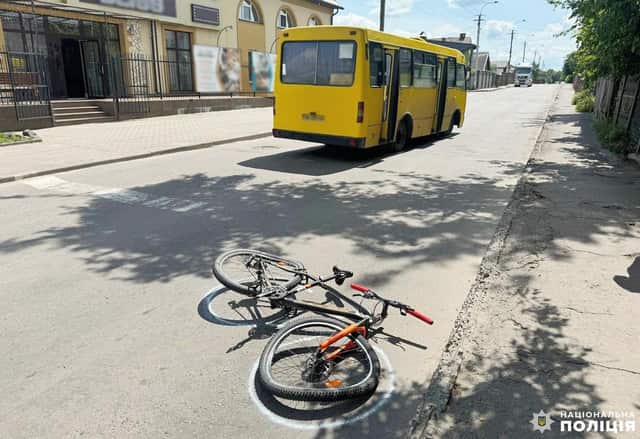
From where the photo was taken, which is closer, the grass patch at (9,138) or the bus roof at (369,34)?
the bus roof at (369,34)

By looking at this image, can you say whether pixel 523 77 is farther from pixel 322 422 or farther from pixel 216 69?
pixel 322 422

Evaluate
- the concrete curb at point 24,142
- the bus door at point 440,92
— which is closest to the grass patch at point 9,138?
the concrete curb at point 24,142

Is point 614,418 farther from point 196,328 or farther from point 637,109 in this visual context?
point 637,109

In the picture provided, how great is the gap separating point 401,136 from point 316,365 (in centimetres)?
1046

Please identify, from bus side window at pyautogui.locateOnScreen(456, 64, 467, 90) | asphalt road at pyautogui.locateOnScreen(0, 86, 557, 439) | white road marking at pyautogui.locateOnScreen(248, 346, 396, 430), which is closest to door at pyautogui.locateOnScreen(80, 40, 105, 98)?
asphalt road at pyautogui.locateOnScreen(0, 86, 557, 439)

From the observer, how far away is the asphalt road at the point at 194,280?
2.92 meters

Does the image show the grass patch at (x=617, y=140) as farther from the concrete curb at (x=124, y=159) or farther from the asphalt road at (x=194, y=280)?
the concrete curb at (x=124, y=159)

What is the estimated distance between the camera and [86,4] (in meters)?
18.2

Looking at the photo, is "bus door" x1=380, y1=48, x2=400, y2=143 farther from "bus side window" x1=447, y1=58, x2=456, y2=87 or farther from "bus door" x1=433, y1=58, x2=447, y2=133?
"bus side window" x1=447, y1=58, x2=456, y2=87

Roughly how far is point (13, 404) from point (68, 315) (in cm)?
115

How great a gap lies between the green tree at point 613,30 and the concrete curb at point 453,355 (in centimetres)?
564

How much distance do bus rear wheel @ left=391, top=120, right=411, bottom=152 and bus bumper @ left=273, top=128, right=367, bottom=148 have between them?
2.23m

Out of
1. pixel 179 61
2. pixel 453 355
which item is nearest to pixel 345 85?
pixel 453 355

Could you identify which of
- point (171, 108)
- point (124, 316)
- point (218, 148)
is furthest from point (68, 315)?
point (171, 108)
